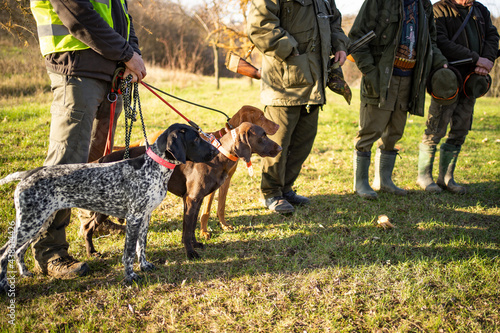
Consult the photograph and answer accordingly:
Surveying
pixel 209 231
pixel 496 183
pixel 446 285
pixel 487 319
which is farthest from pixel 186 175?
pixel 496 183

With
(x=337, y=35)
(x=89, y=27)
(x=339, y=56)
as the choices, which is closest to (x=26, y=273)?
(x=89, y=27)

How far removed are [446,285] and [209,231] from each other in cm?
243

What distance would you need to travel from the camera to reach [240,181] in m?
5.54

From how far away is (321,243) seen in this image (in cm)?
360

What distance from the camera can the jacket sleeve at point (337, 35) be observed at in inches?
167

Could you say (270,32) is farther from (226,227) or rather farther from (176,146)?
(226,227)

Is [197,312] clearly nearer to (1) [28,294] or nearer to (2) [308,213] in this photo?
(1) [28,294]

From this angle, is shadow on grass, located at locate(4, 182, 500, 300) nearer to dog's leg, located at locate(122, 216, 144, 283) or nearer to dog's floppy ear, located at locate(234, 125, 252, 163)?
dog's leg, located at locate(122, 216, 144, 283)

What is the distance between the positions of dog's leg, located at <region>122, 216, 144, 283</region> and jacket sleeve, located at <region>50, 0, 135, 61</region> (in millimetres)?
1404

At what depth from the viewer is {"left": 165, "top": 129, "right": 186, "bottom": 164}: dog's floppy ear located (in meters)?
2.68

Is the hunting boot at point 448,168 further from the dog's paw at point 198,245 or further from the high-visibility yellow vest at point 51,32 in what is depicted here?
the high-visibility yellow vest at point 51,32

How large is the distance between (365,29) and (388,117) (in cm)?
126

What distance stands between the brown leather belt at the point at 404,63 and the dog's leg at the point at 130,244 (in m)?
3.91

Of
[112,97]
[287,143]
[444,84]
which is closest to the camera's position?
[112,97]
